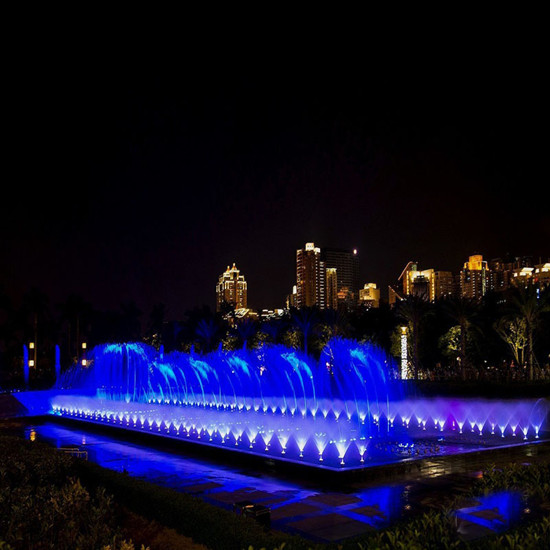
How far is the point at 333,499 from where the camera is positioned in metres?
9.59

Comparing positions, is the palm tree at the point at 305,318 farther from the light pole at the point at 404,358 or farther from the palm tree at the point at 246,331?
the light pole at the point at 404,358

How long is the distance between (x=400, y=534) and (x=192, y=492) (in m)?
5.42

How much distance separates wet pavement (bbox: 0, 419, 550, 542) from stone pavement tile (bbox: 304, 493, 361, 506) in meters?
0.02

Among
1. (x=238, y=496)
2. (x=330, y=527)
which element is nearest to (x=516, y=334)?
(x=238, y=496)

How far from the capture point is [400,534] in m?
5.72

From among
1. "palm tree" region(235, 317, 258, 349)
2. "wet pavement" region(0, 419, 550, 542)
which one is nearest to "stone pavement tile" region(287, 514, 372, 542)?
"wet pavement" region(0, 419, 550, 542)

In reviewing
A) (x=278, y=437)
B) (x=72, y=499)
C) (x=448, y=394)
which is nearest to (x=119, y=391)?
(x=448, y=394)

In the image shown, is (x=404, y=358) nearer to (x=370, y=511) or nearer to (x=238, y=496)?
(x=238, y=496)

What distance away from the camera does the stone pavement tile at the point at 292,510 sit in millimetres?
8687

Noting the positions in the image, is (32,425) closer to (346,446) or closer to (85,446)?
(85,446)

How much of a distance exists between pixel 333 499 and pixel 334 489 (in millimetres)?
625

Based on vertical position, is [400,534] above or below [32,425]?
above

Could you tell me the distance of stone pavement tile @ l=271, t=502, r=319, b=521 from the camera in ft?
28.5

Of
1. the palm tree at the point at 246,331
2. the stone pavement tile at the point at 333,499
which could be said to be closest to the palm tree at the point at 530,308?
the stone pavement tile at the point at 333,499
